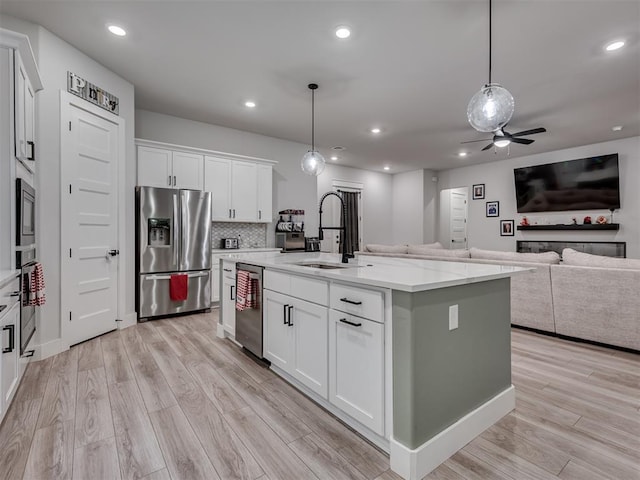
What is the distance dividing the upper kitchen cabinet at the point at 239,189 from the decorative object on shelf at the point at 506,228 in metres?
5.64

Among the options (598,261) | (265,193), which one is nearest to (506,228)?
(598,261)

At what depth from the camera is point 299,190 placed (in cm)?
636

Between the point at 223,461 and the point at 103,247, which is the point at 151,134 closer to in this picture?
the point at 103,247

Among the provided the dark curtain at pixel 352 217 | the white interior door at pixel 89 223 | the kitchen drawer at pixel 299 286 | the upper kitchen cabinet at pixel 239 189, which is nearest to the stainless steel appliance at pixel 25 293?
the white interior door at pixel 89 223

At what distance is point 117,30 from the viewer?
2.92m

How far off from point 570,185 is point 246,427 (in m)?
7.67

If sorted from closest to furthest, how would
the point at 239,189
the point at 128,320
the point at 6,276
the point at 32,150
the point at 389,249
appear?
the point at 6,276, the point at 32,150, the point at 128,320, the point at 389,249, the point at 239,189

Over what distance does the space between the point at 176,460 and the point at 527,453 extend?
5.76 ft

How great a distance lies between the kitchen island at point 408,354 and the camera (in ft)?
4.96

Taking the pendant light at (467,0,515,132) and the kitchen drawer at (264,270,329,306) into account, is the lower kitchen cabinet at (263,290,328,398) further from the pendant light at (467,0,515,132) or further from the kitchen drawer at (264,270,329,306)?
the pendant light at (467,0,515,132)

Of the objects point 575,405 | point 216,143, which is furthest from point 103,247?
point 575,405

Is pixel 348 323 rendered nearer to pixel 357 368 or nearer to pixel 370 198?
pixel 357 368

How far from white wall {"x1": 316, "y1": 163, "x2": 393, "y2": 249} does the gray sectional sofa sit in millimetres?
4911

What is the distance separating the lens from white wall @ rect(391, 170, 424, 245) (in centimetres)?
885
